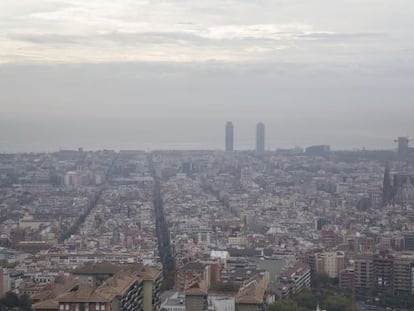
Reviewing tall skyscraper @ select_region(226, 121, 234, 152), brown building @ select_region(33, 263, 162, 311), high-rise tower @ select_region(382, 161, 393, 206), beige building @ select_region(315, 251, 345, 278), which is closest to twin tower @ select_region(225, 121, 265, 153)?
tall skyscraper @ select_region(226, 121, 234, 152)

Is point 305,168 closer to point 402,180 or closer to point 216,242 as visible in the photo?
point 402,180

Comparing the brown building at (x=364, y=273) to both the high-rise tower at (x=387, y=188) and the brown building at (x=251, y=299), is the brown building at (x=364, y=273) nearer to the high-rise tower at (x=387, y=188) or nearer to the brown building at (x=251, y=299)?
the brown building at (x=251, y=299)

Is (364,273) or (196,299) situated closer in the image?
(196,299)

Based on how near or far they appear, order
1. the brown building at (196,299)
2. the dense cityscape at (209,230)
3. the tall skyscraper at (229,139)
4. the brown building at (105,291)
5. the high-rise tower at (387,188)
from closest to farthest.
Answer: the brown building at (105,291) → the brown building at (196,299) → the dense cityscape at (209,230) → the high-rise tower at (387,188) → the tall skyscraper at (229,139)

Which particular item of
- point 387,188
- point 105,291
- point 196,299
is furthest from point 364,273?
point 387,188

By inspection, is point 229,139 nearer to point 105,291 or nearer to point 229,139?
point 229,139

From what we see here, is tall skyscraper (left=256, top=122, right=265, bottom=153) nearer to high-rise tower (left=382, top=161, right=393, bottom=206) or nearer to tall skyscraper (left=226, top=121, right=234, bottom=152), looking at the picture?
tall skyscraper (left=226, top=121, right=234, bottom=152)

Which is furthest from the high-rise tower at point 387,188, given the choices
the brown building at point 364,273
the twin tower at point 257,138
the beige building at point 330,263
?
the twin tower at point 257,138

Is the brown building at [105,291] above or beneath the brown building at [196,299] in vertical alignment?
above

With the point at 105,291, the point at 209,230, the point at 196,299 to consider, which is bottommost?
the point at 209,230
